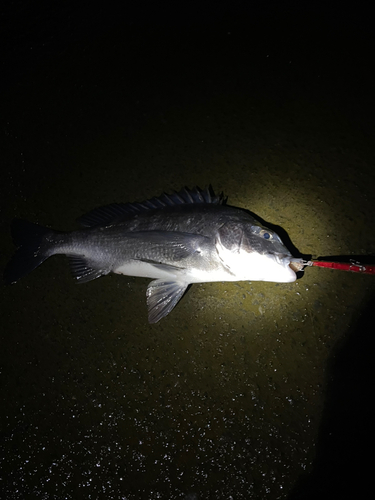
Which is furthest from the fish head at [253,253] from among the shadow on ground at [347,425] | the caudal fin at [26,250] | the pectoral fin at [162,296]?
the caudal fin at [26,250]

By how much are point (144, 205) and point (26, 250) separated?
4.12 ft

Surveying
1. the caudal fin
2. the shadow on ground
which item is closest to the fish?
the caudal fin

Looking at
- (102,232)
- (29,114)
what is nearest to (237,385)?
(102,232)

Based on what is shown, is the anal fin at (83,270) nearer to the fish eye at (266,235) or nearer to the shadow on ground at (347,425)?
the fish eye at (266,235)

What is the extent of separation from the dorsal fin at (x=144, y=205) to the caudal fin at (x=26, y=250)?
0.43 m

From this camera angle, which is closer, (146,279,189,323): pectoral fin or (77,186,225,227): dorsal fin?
(146,279,189,323): pectoral fin

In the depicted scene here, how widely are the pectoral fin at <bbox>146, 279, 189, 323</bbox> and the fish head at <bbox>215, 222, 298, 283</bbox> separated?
445mm

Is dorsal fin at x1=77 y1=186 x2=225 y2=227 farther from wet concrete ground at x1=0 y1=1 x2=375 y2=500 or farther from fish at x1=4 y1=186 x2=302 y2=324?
wet concrete ground at x1=0 y1=1 x2=375 y2=500

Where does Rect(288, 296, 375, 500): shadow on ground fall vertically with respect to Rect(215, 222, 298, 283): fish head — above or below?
below

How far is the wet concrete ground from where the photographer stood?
211 centimetres

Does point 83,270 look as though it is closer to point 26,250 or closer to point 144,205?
point 26,250

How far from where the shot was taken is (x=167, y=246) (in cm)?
220

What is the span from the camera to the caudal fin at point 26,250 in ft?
8.70

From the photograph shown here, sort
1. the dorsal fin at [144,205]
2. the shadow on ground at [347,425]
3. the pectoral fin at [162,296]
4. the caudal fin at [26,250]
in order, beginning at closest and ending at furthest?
1. the shadow on ground at [347,425]
2. the pectoral fin at [162,296]
3. the dorsal fin at [144,205]
4. the caudal fin at [26,250]
